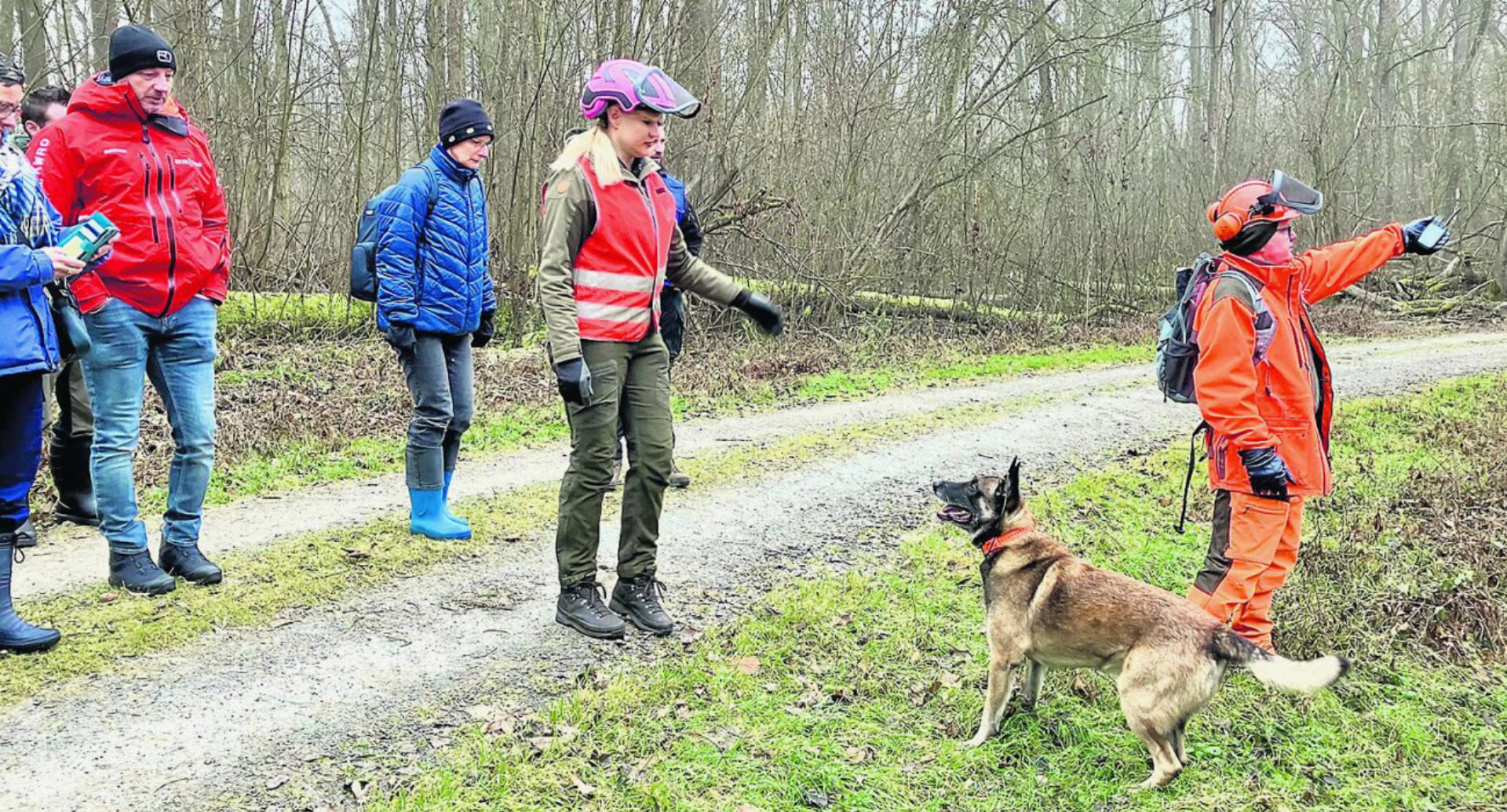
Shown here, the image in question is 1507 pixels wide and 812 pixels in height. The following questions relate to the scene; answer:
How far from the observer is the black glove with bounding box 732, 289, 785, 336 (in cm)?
472

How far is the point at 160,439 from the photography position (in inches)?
325

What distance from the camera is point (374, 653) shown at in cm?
436

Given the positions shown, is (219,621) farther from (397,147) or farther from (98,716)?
(397,147)

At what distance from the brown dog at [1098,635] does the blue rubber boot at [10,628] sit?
3.72m

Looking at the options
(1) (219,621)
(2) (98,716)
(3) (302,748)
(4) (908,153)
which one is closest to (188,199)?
(1) (219,621)

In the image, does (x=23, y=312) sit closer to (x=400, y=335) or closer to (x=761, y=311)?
(x=400, y=335)

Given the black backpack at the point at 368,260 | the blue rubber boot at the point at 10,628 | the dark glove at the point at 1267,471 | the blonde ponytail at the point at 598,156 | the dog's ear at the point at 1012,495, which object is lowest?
the blue rubber boot at the point at 10,628

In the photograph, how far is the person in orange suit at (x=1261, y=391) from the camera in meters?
4.10

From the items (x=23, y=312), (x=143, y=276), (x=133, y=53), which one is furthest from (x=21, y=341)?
(x=133, y=53)

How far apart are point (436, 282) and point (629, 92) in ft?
6.21

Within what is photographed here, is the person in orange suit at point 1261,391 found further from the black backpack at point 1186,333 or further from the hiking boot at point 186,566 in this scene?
the hiking boot at point 186,566

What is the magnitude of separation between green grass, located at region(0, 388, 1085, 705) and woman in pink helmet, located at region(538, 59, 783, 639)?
131cm

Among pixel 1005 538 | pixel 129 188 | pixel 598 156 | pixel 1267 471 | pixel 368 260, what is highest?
pixel 598 156

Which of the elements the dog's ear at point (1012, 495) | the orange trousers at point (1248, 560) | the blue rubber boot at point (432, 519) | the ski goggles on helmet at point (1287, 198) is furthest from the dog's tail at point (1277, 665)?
the blue rubber boot at point (432, 519)
